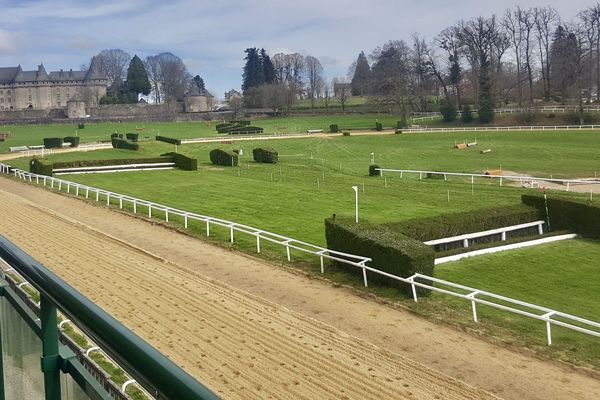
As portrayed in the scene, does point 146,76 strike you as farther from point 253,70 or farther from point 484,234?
point 484,234

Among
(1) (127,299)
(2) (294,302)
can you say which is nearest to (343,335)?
(2) (294,302)

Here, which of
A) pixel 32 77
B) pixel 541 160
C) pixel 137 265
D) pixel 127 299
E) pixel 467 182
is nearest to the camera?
pixel 127 299

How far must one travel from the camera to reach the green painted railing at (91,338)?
4.97 feet

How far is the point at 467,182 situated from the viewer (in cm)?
3400

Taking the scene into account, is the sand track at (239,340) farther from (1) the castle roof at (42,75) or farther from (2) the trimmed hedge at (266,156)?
(1) the castle roof at (42,75)

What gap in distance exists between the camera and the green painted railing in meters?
1.52

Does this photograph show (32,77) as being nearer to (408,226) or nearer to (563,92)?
(563,92)

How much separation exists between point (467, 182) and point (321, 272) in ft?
69.5

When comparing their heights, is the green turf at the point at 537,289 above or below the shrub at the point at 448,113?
below

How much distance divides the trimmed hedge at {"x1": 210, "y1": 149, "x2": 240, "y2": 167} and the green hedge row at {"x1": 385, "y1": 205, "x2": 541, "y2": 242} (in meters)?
26.9

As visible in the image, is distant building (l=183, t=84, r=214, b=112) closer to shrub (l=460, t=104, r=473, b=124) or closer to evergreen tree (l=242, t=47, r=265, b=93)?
evergreen tree (l=242, t=47, r=265, b=93)

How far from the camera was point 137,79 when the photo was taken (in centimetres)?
12431

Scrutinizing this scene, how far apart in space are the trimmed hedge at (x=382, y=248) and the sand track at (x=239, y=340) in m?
2.93

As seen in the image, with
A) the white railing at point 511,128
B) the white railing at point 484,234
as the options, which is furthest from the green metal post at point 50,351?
the white railing at point 511,128
